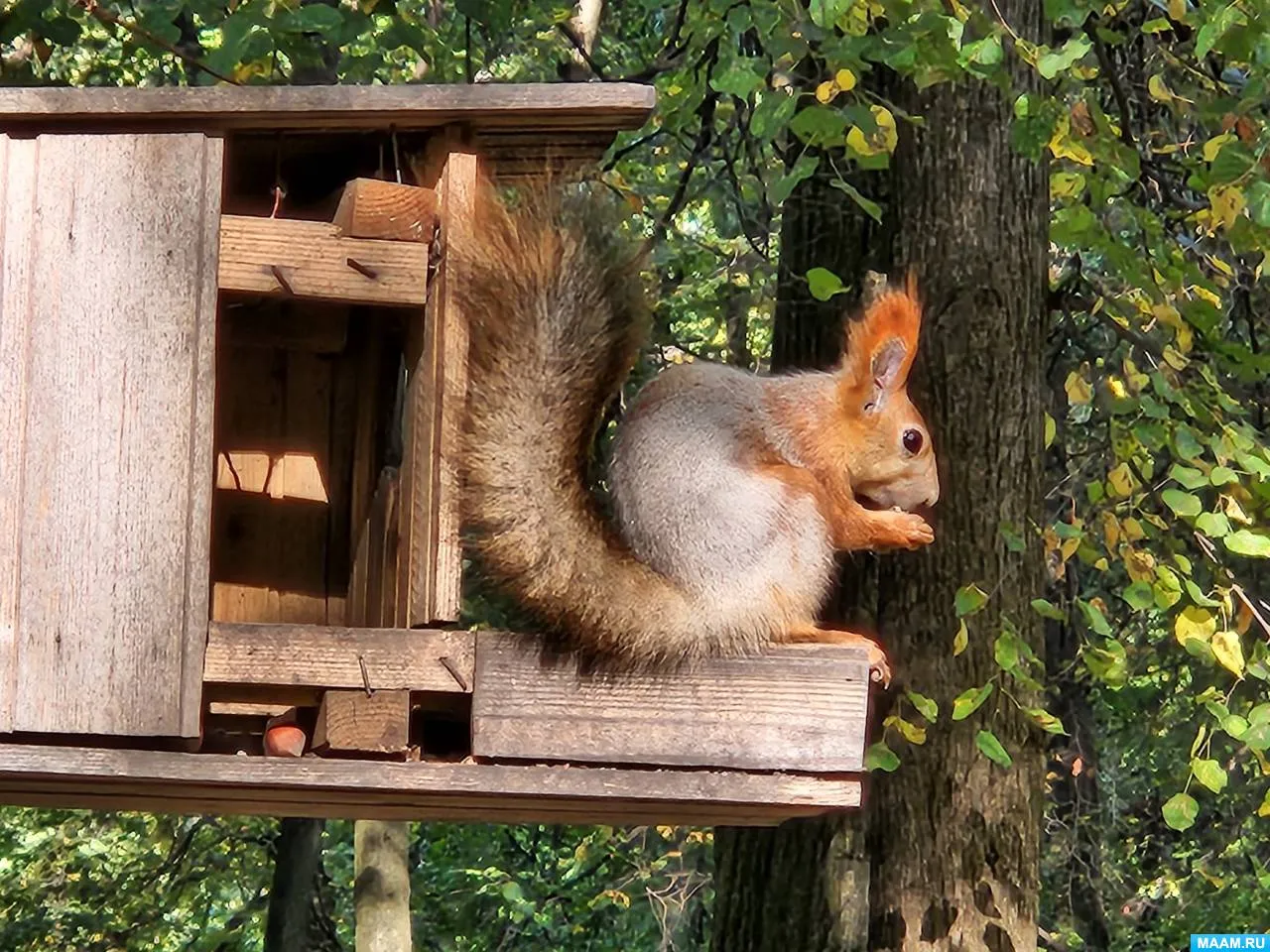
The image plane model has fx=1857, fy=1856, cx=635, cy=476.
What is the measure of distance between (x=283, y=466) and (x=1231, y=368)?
171cm

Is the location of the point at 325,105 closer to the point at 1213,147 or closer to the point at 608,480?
the point at 608,480

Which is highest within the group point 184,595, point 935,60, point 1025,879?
point 935,60

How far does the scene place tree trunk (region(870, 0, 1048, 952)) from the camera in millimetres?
3359

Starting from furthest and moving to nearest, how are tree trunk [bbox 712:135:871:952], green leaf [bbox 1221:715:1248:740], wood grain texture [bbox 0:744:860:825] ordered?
1. tree trunk [bbox 712:135:871:952]
2. green leaf [bbox 1221:715:1248:740]
3. wood grain texture [bbox 0:744:860:825]

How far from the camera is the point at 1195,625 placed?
284 centimetres

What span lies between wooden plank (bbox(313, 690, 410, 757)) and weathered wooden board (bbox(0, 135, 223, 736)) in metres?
0.15

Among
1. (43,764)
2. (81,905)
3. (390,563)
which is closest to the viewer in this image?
(43,764)

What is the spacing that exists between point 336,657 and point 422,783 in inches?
6.9

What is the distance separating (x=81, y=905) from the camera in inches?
276

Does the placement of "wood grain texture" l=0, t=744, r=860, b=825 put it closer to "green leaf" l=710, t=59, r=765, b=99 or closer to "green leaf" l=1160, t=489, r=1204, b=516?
"green leaf" l=1160, t=489, r=1204, b=516

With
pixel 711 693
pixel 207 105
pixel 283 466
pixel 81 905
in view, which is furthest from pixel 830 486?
pixel 81 905

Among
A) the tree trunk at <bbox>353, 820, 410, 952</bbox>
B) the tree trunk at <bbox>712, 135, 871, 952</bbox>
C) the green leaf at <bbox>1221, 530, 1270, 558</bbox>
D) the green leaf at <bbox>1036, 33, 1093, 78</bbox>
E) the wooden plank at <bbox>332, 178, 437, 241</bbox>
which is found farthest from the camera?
the tree trunk at <bbox>353, 820, 410, 952</bbox>

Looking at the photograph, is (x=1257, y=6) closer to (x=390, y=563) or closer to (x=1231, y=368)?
(x=1231, y=368)

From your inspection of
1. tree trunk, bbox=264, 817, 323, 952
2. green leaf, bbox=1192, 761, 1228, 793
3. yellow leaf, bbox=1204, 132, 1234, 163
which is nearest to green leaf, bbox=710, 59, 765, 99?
yellow leaf, bbox=1204, 132, 1234, 163
